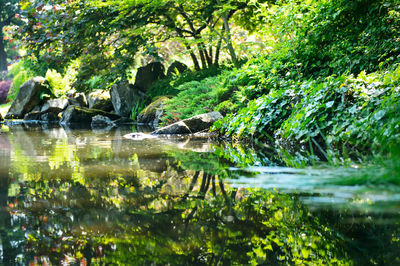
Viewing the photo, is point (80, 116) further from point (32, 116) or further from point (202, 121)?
point (202, 121)

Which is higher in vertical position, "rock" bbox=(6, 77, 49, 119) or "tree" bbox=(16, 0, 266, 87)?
"tree" bbox=(16, 0, 266, 87)

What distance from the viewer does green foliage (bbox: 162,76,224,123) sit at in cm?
781

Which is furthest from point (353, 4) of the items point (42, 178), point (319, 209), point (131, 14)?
point (131, 14)

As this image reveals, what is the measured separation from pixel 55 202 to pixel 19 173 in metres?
1.19

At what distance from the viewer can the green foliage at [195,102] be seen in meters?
7.81

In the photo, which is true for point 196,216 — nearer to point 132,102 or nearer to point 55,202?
point 55,202

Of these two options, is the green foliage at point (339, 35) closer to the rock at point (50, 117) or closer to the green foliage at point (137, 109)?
the green foliage at point (137, 109)

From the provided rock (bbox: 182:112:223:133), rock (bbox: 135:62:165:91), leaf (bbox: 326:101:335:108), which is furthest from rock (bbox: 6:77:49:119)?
leaf (bbox: 326:101:335:108)

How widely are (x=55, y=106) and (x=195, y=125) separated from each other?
8081 millimetres

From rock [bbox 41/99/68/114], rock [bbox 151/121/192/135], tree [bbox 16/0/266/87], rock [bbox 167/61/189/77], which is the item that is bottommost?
rock [bbox 151/121/192/135]

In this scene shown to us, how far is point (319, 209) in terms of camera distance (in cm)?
199

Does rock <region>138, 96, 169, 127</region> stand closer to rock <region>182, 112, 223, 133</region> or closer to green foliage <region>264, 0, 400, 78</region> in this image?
rock <region>182, 112, 223, 133</region>

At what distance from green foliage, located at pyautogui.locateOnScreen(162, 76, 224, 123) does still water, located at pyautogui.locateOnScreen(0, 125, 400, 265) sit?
4.76 m

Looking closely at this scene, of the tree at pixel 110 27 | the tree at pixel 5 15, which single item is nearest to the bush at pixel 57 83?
the tree at pixel 110 27
